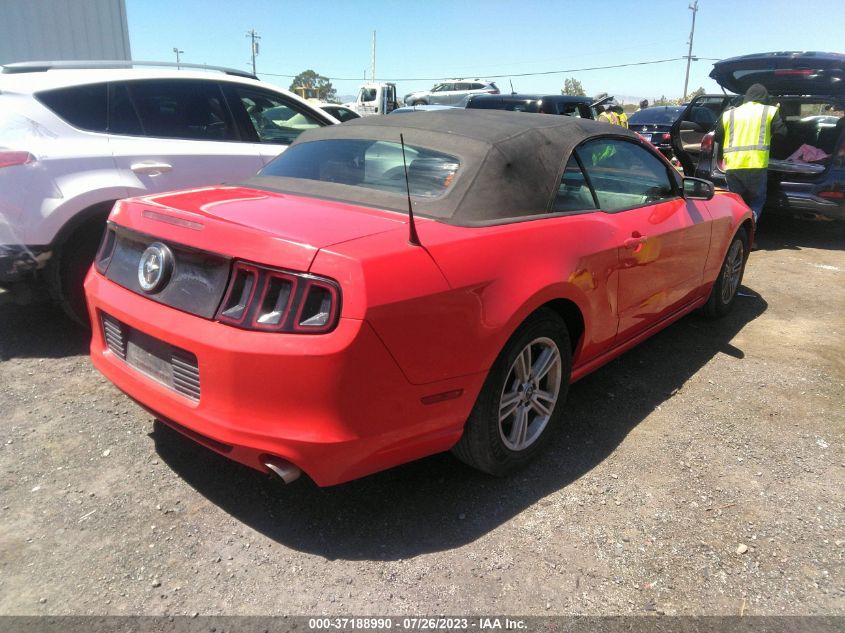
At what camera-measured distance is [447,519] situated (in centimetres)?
252

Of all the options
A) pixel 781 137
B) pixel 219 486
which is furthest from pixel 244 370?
pixel 781 137

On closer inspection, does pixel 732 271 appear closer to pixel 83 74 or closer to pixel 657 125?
pixel 83 74

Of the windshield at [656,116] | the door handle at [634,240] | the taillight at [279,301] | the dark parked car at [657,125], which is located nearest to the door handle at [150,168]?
the taillight at [279,301]

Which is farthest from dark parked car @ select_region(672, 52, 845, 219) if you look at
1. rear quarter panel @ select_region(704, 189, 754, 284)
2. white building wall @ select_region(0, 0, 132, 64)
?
white building wall @ select_region(0, 0, 132, 64)

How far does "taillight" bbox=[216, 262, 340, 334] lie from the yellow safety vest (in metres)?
6.58

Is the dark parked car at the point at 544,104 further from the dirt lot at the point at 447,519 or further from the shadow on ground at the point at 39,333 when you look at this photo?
the shadow on ground at the point at 39,333

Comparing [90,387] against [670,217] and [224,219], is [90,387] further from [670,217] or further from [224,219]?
[670,217]

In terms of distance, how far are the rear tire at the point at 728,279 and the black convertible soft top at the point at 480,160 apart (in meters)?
1.95

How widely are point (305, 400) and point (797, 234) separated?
850 centimetres

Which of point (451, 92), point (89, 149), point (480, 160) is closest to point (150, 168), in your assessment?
point (89, 149)

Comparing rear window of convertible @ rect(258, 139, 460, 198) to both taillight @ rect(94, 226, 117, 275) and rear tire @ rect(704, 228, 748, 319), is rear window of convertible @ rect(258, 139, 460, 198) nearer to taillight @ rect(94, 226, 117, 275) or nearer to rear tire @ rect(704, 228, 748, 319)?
taillight @ rect(94, 226, 117, 275)

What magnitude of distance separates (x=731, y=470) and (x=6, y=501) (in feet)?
10.4

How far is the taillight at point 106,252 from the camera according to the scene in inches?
107

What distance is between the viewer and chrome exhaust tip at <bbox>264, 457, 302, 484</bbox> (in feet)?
6.88
